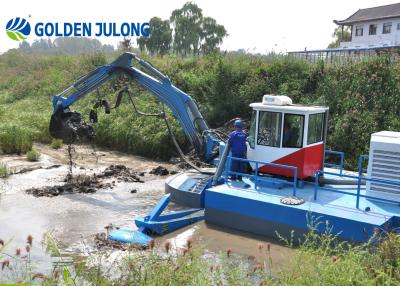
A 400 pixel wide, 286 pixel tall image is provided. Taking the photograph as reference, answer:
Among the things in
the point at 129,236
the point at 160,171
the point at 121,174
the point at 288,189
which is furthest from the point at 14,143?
the point at 288,189

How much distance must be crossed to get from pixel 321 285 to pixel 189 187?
666 cm

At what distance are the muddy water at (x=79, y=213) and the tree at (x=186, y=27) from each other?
37933 millimetres

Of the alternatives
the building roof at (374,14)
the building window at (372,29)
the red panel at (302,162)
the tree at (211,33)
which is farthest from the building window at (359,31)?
the red panel at (302,162)

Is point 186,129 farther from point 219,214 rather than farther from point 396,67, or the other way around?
point 396,67

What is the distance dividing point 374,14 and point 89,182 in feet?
107

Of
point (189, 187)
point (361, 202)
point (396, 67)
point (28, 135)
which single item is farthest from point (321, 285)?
point (28, 135)

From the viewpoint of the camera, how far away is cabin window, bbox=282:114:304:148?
9.14m

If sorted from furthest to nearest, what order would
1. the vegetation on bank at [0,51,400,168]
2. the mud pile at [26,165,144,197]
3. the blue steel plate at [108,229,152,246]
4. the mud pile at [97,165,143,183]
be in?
the vegetation on bank at [0,51,400,168]
the mud pile at [97,165,143,183]
the mud pile at [26,165,144,197]
the blue steel plate at [108,229,152,246]

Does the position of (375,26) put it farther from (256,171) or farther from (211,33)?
(256,171)

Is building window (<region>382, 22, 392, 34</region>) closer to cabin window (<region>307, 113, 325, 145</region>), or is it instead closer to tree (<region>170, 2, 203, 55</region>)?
tree (<region>170, 2, 203, 55</region>)

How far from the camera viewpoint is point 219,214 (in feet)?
30.3

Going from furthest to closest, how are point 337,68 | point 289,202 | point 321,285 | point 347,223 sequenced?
point 337,68, point 289,202, point 347,223, point 321,285

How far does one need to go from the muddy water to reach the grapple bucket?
161cm

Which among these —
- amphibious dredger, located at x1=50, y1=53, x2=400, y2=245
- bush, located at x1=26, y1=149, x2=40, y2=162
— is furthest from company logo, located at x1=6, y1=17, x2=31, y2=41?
amphibious dredger, located at x1=50, y1=53, x2=400, y2=245
